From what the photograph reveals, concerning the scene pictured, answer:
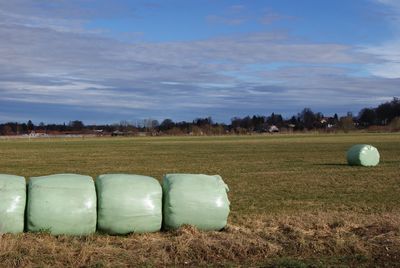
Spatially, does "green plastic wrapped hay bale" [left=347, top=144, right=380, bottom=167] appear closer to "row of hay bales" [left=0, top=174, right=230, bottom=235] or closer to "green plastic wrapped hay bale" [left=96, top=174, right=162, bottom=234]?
"row of hay bales" [left=0, top=174, right=230, bottom=235]

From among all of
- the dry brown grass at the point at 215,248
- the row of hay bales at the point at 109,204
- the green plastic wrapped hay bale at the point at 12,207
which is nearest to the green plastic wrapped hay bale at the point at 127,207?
the row of hay bales at the point at 109,204

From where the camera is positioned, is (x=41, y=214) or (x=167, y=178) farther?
(x=167, y=178)

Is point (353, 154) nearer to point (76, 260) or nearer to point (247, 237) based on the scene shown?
point (247, 237)

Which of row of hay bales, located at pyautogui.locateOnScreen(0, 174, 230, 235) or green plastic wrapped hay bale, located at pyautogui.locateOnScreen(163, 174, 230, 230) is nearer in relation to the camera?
row of hay bales, located at pyautogui.locateOnScreen(0, 174, 230, 235)

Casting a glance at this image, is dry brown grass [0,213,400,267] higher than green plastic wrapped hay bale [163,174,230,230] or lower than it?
lower

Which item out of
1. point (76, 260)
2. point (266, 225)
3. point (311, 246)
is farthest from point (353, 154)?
point (76, 260)

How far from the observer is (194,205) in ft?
31.4

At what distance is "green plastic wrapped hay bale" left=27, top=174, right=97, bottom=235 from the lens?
357 inches

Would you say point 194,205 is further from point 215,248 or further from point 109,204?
point 215,248

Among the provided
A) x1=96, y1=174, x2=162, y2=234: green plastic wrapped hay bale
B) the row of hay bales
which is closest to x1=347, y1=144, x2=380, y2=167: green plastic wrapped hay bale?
the row of hay bales

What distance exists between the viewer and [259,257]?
26.1 ft

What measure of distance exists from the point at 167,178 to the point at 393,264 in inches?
161

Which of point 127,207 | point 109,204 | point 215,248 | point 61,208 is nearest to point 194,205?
point 127,207

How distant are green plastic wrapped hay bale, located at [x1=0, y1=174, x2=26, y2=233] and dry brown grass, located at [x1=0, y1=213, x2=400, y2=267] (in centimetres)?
24
